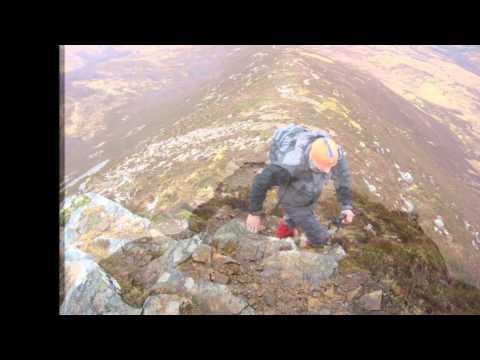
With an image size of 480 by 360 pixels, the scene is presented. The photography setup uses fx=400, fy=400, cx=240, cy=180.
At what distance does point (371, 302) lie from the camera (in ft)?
26.0

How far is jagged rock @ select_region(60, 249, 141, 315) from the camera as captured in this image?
8.00 meters

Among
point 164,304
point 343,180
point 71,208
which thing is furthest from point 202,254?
point 71,208

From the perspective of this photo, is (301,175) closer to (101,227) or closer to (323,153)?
(323,153)

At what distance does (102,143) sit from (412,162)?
2170 centimetres

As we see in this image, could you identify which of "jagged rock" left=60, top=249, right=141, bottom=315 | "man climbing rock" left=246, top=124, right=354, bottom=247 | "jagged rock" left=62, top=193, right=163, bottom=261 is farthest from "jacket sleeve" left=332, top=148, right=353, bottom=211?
"jagged rock" left=60, top=249, right=141, bottom=315

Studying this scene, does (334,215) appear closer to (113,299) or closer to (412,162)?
(113,299)

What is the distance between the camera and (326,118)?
15984 millimetres

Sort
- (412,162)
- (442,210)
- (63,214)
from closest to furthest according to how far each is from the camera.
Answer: (63,214)
(442,210)
(412,162)

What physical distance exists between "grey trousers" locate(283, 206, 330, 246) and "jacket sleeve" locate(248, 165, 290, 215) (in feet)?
3.25

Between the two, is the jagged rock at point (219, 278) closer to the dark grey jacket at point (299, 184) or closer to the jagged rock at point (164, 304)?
the jagged rock at point (164, 304)

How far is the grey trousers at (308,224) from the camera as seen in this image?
816 cm

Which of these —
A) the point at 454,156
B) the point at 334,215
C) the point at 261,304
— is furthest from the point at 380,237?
A: the point at 454,156

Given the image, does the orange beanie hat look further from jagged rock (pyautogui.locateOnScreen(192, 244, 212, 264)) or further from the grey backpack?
jagged rock (pyautogui.locateOnScreen(192, 244, 212, 264))

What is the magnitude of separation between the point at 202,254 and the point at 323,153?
3.41 meters
